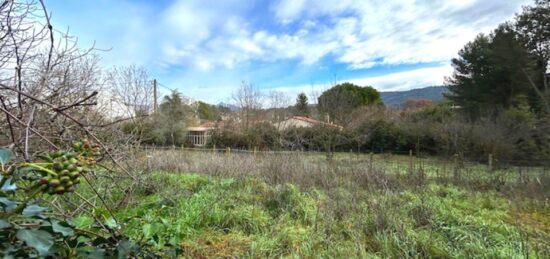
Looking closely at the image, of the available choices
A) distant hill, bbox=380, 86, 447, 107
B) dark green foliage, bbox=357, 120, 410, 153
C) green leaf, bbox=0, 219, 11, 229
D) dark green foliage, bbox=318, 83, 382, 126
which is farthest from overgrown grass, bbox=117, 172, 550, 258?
distant hill, bbox=380, 86, 447, 107

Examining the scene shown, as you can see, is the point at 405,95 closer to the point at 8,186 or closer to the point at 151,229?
the point at 151,229

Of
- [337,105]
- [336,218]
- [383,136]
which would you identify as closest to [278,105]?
[337,105]

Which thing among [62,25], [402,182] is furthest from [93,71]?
[402,182]

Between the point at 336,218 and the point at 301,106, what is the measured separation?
62.2 ft

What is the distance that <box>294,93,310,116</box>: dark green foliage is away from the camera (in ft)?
73.0

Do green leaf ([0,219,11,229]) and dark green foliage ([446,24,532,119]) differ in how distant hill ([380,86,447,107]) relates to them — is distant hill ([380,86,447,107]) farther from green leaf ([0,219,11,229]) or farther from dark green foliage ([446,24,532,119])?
green leaf ([0,219,11,229])

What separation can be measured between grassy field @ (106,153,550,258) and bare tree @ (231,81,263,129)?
1518 centimetres

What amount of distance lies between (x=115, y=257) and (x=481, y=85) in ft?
77.8

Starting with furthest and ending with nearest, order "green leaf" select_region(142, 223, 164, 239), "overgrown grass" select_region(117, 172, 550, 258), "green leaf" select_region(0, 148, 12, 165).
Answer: "overgrown grass" select_region(117, 172, 550, 258) < "green leaf" select_region(142, 223, 164, 239) < "green leaf" select_region(0, 148, 12, 165)

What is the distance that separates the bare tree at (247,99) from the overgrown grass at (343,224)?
16535 mm

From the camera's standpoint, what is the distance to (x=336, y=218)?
4066 millimetres

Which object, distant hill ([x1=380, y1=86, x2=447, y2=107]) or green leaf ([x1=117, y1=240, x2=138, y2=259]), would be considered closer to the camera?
green leaf ([x1=117, y1=240, x2=138, y2=259])

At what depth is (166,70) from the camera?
12719 millimetres

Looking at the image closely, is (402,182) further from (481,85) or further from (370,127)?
(481,85)
